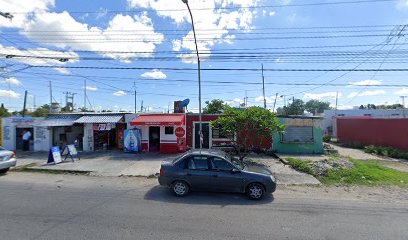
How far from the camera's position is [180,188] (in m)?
7.84

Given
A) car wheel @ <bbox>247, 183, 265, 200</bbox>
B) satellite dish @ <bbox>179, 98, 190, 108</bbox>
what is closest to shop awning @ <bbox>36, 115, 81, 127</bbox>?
satellite dish @ <bbox>179, 98, 190, 108</bbox>

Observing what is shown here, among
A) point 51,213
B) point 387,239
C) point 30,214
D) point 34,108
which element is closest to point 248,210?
point 387,239

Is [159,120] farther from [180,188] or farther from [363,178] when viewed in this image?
[363,178]

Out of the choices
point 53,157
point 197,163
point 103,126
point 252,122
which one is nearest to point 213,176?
point 197,163

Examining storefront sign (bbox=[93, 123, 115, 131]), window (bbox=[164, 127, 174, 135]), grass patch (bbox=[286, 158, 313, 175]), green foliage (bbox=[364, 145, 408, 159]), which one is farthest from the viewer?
storefront sign (bbox=[93, 123, 115, 131])

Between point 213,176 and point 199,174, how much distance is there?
1.50 ft

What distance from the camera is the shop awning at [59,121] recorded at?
18.2 metres

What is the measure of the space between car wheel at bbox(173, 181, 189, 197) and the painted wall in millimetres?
11224

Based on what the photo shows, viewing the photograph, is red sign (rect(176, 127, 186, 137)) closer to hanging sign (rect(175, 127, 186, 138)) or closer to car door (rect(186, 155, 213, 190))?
hanging sign (rect(175, 127, 186, 138))

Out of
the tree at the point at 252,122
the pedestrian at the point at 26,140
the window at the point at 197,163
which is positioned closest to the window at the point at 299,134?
the tree at the point at 252,122

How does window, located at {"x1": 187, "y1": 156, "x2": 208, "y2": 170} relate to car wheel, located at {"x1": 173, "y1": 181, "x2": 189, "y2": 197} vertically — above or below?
above

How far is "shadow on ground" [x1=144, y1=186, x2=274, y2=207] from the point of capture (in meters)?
7.27

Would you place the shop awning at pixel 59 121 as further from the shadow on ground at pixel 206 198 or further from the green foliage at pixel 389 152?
the green foliage at pixel 389 152

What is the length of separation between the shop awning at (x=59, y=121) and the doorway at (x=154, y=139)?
6.17m
